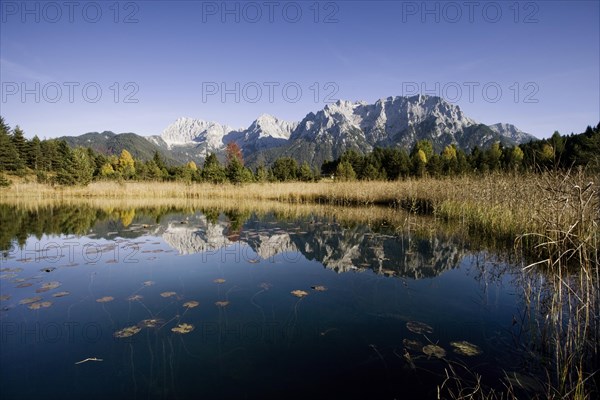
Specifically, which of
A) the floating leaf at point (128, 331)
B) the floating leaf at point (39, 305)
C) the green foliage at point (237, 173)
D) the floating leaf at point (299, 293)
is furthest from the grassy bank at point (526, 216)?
the floating leaf at point (39, 305)

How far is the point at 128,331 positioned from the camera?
438cm

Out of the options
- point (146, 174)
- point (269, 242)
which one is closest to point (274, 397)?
point (269, 242)

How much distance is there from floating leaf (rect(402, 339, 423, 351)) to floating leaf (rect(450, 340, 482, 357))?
16.4 inches

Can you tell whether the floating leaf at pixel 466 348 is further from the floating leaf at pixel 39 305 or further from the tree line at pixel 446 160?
the tree line at pixel 446 160

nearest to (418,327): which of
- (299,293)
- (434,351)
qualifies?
(434,351)

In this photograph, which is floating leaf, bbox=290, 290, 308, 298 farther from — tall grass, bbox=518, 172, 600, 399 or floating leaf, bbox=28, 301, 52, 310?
floating leaf, bbox=28, 301, 52, 310

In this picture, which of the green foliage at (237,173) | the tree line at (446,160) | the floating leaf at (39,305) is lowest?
the floating leaf at (39,305)

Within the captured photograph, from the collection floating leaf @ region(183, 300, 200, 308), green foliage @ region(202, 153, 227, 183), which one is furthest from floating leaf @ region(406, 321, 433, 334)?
green foliage @ region(202, 153, 227, 183)

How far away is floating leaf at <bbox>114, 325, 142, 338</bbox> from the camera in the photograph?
428cm

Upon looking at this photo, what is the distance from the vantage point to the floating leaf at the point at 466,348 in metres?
3.90

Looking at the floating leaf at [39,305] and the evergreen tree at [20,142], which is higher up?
the evergreen tree at [20,142]

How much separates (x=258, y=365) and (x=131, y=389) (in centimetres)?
130

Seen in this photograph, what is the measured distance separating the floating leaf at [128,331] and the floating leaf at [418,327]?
382cm

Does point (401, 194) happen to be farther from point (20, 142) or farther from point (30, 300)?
point (20, 142)
